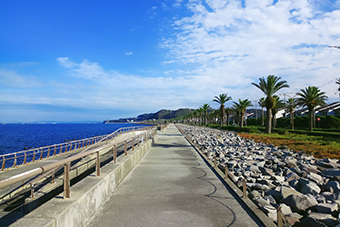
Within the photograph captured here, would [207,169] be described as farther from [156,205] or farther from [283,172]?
[156,205]

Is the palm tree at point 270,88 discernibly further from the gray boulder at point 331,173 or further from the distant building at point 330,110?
the distant building at point 330,110

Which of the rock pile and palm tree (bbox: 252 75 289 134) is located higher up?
palm tree (bbox: 252 75 289 134)

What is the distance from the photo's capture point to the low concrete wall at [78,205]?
321 centimetres

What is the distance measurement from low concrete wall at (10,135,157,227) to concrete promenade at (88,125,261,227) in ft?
0.67

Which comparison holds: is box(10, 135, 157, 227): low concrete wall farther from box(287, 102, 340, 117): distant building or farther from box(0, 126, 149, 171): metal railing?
box(287, 102, 340, 117): distant building

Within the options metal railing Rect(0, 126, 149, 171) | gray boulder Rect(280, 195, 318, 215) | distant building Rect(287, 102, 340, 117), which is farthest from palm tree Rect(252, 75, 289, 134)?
distant building Rect(287, 102, 340, 117)

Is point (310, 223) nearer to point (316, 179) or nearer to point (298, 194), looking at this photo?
point (298, 194)

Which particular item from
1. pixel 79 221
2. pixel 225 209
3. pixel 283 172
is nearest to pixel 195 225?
pixel 225 209

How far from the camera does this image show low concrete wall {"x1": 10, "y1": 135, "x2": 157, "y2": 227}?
126 inches

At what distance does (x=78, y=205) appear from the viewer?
4.07 metres

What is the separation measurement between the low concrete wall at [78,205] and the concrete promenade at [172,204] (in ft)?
0.67

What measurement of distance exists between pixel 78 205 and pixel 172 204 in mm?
2177

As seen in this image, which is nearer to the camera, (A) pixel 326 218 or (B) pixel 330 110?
(A) pixel 326 218

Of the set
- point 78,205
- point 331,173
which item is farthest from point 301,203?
point 78,205
